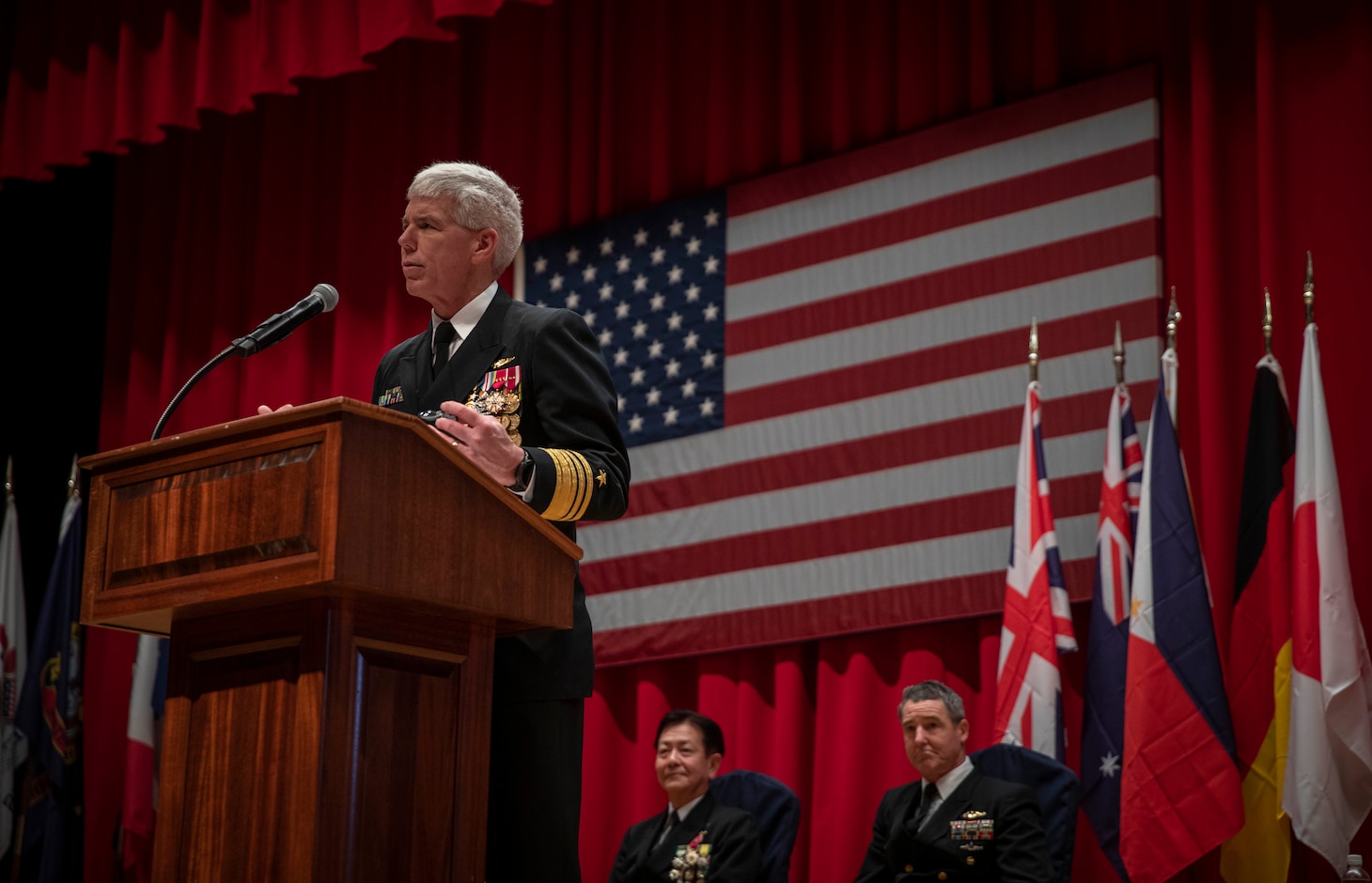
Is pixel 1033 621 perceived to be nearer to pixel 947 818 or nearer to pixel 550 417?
pixel 947 818

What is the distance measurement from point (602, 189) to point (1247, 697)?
3.17 m

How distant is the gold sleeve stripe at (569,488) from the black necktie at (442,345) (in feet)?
0.98

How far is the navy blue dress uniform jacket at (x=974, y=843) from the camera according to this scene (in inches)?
165

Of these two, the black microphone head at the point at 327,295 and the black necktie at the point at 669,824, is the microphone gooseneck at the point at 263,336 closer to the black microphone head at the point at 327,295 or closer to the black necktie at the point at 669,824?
the black microphone head at the point at 327,295

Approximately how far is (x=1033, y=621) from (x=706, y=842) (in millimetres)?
1161

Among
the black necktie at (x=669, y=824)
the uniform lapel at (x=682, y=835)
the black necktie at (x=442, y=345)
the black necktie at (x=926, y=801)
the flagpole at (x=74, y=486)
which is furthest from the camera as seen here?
the flagpole at (x=74, y=486)

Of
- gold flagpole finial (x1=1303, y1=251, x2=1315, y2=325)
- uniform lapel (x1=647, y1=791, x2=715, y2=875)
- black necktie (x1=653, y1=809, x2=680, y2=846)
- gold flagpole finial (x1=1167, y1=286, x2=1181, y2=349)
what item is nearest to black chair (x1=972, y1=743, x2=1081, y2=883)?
uniform lapel (x1=647, y1=791, x2=715, y2=875)

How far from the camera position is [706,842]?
4836 millimetres

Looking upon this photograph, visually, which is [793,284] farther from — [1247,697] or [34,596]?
[34,596]

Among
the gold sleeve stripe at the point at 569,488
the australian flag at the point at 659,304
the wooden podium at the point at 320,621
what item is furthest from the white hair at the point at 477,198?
the australian flag at the point at 659,304

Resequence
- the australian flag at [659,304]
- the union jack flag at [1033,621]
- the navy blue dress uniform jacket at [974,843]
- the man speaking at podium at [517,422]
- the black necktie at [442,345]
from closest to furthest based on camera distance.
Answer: the man speaking at podium at [517,422] → the black necktie at [442,345] → the navy blue dress uniform jacket at [974,843] → the union jack flag at [1033,621] → the australian flag at [659,304]

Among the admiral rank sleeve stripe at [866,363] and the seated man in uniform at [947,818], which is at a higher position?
the admiral rank sleeve stripe at [866,363]

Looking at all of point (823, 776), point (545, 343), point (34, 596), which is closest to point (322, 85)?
point (34, 596)

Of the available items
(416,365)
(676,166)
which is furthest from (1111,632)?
(416,365)
